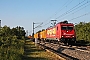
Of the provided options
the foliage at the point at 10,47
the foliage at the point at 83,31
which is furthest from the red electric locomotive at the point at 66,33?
the foliage at the point at 83,31

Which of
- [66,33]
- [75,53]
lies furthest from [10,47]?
[66,33]

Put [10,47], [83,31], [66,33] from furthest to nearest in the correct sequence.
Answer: [83,31] → [66,33] → [10,47]

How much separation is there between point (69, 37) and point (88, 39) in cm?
713

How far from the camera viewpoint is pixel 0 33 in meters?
29.3

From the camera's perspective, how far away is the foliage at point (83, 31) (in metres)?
38.7

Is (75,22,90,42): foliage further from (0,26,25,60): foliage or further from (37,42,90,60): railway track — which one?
(37,42,90,60): railway track

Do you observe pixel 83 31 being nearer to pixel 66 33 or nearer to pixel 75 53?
pixel 66 33

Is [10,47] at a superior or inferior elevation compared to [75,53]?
superior

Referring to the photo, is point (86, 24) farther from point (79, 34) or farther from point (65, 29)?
point (65, 29)

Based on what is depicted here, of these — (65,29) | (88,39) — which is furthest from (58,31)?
(88,39)

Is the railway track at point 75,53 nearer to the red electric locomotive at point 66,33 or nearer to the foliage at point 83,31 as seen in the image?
the red electric locomotive at point 66,33

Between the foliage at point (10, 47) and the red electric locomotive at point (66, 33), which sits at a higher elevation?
the red electric locomotive at point (66, 33)

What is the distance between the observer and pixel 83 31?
4009 centimetres

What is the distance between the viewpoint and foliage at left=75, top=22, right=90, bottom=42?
38669 millimetres
